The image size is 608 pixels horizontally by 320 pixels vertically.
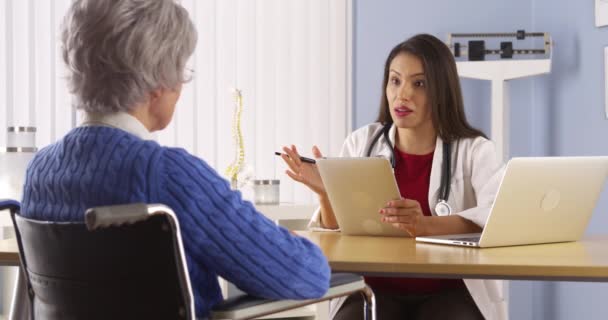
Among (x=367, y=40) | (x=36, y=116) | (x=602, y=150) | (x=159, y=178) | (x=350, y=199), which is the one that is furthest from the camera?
(x=367, y=40)

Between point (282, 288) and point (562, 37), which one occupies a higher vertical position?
point (562, 37)

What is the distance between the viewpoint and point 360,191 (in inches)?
87.7

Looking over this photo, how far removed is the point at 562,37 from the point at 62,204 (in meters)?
3.31

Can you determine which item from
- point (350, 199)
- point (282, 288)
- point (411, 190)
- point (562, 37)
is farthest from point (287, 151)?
point (562, 37)

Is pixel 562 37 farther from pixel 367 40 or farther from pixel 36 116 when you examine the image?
pixel 36 116

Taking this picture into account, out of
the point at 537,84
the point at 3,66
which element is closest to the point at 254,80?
the point at 3,66

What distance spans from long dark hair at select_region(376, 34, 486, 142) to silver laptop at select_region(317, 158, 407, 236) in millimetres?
471

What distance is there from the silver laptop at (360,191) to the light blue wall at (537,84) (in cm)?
194

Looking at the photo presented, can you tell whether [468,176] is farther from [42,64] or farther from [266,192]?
[42,64]

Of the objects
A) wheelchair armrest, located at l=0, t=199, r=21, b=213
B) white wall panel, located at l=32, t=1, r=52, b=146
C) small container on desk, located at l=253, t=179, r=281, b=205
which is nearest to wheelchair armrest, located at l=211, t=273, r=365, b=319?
wheelchair armrest, located at l=0, t=199, r=21, b=213

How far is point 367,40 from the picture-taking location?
15.0ft

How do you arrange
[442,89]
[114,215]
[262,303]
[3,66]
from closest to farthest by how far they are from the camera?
[114,215] < [262,303] < [442,89] < [3,66]

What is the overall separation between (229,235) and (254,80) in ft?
10.1

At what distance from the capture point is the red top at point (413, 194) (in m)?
2.35
